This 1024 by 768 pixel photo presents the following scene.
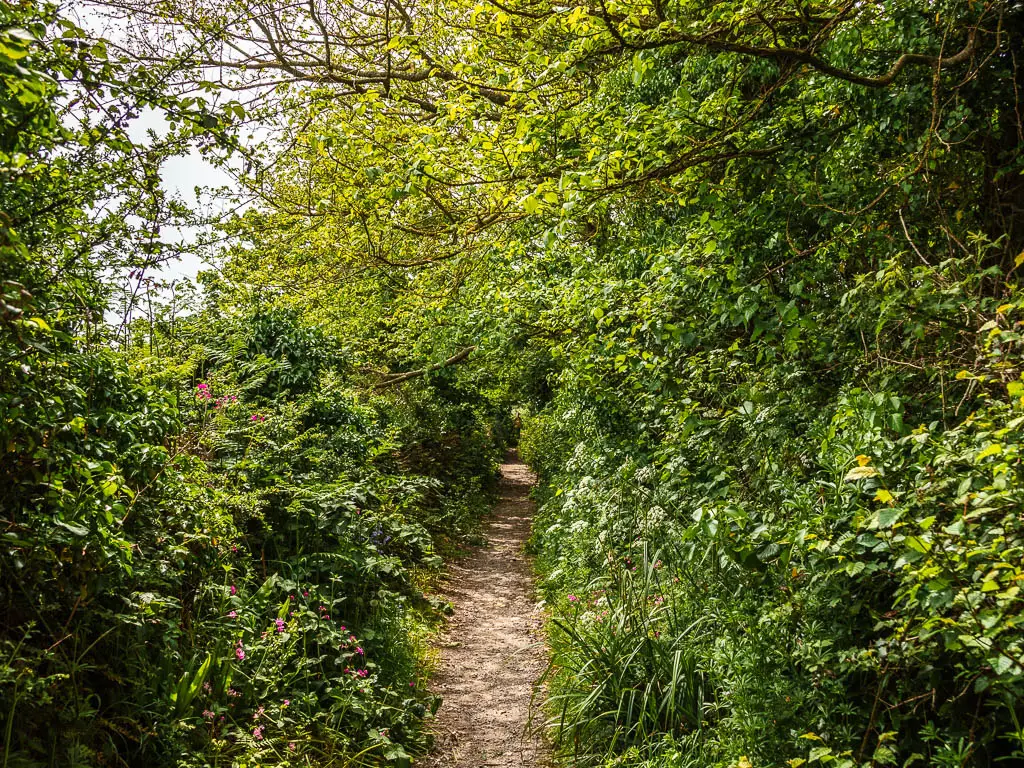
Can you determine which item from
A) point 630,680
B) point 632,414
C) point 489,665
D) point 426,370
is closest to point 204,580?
point 630,680

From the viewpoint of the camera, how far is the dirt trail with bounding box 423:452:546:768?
5.49 m

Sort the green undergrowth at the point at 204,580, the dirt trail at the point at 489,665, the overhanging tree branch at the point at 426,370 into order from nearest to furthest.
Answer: the green undergrowth at the point at 204,580 → the dirt trail at the point at 489,665 → the overhanging tree branch at the point at 426,370

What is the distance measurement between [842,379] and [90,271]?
15.1ft

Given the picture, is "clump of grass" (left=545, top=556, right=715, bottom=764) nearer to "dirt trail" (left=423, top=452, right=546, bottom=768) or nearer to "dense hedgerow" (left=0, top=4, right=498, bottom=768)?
"dirt trail" (left=423, top=452, right=546, bottom=768)

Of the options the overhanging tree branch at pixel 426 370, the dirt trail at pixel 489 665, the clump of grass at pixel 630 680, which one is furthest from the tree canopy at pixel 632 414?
the overhanging tree branch at pixel 426 370

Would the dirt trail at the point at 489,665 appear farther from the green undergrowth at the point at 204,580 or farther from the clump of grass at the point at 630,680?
the clump of grass at the point at 630,680

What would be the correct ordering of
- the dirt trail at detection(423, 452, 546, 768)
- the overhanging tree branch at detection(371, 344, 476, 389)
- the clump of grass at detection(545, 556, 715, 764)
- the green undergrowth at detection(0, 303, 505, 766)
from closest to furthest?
1. the green undergrowth at detection(0, 303, 505, 766)
2. the clump of grass at detection(545, 556, 715, 764)
3. the dirt trail at detection(423, 452, 546, 768)
4. the overhanging tree branch at detection(371, 344, 476, 389)

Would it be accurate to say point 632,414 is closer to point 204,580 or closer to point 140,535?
point 204,580

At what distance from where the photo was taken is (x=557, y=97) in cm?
→ 674

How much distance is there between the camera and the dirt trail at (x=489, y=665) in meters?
5.49

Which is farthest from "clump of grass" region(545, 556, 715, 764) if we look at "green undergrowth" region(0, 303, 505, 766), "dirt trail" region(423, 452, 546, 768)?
"green undergrowth" region(0, 303, 505, 766)

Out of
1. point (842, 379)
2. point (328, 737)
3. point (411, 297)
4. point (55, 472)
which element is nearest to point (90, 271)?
point (55, 472)

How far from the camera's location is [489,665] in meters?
7.18

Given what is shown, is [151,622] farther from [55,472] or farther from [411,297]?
[411,297]
